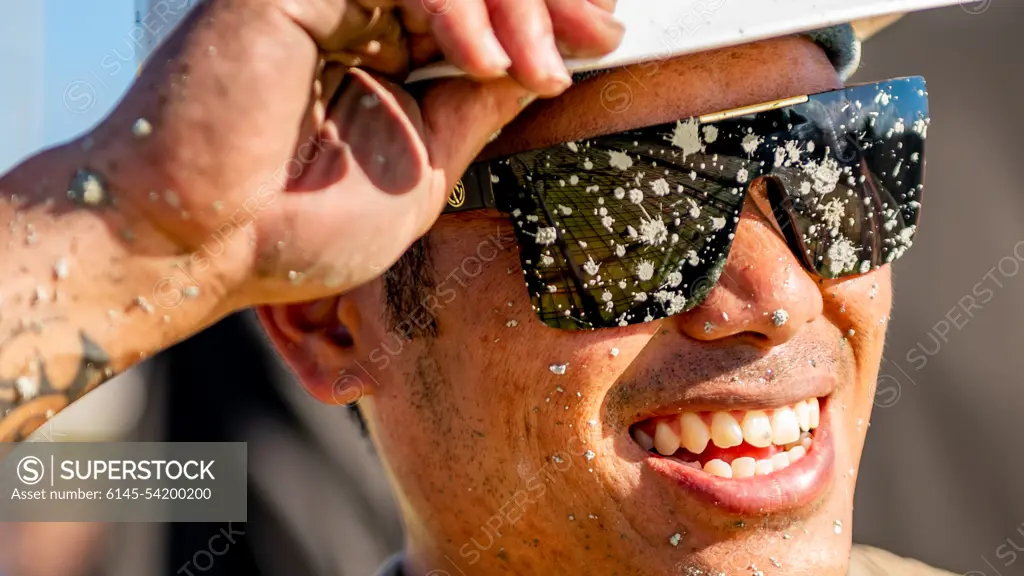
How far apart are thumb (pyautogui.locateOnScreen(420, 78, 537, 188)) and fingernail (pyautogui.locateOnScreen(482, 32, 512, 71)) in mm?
92

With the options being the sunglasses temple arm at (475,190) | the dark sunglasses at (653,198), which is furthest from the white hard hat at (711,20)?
the sunglasses temple arm at (475,190)

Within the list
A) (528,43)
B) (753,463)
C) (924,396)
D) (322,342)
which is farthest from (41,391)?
(924,396)

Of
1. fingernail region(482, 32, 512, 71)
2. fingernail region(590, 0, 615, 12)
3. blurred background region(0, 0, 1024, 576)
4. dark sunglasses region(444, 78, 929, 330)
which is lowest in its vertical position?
blurred background region(0, 0, 1024, 576)

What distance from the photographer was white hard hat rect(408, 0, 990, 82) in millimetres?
1182

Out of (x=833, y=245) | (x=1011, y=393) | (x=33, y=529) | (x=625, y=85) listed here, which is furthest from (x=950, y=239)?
(x=33, y=529)

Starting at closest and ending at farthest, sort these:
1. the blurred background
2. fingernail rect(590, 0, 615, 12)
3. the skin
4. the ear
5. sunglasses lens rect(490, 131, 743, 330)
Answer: the skin → fingernail rect(590, 0, 615, 12) → sunglasses lens rect(490, 131, 743, 330) → the ear → the blurred background

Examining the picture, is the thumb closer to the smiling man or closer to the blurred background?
the smiling man

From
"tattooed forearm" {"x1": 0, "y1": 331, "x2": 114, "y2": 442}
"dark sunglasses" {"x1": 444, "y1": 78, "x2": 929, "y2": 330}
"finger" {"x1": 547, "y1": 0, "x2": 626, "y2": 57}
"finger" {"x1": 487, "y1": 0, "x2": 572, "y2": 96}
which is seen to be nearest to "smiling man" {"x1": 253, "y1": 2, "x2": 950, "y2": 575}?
"dark sunglasses" {"x1": 444, "y1": 78, "x2": 929, "y2": 330}

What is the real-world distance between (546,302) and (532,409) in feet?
0.55

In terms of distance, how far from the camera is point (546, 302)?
4.25 feet

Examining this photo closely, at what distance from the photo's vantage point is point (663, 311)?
1.29 meters

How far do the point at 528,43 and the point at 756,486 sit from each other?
2.48ft

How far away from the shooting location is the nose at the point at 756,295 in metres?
1.30

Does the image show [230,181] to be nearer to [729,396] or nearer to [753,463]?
[729,396]
